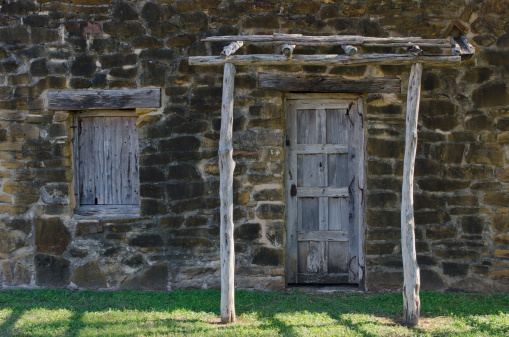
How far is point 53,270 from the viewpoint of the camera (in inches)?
201

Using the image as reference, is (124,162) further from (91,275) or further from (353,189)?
(353,189)

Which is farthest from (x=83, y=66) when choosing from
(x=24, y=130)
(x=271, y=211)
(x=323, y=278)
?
(x=323, y=278)

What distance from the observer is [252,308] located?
14.5 feet

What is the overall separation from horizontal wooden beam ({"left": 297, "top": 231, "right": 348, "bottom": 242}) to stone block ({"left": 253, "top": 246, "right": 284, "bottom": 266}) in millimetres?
362

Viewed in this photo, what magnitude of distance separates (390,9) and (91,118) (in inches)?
136

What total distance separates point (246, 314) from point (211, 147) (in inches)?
69.8

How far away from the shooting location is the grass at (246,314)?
387 centimetres

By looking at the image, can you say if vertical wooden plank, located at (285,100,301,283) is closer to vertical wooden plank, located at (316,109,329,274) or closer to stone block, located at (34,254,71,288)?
vertical wooden plank, located at (316,109,329,274)

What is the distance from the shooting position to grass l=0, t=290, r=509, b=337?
3871 mm

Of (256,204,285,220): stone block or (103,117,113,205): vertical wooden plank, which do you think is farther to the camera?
(103,117,113,205): vertical wooden plank

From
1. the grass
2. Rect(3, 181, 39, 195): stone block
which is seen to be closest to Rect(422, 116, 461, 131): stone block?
the grass

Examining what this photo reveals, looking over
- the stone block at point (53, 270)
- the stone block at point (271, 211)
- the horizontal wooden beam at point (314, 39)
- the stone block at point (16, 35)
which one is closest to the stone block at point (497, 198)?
the horizontal wooden beam at point (314, 39)

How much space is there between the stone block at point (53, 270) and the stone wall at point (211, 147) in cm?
1

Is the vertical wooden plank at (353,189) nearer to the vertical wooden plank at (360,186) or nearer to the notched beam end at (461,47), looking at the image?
the vertical wooden plank at (360,186)
